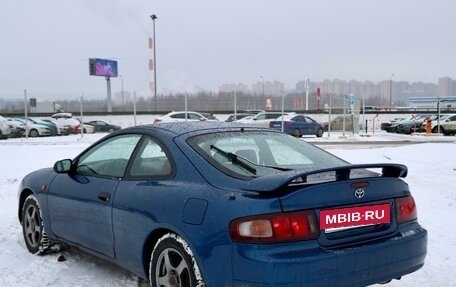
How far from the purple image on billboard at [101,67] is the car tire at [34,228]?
56885 millimetres

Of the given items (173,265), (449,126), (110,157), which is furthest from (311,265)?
(449,126)

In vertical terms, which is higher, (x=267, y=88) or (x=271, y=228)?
(x=267, y=88)

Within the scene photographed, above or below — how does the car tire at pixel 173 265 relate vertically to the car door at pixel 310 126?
above

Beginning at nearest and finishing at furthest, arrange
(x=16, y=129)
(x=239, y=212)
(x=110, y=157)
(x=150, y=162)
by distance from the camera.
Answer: (x=239, y=212)
(x=150, y=162)
(x=110, y=157)
(x=16, y=129)

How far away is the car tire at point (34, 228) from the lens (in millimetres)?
4965

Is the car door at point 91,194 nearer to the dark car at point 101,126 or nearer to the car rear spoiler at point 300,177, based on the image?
the car rear spoiler at point 300,177

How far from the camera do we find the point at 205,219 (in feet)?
10.0

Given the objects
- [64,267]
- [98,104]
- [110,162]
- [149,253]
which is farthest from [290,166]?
[98,104]

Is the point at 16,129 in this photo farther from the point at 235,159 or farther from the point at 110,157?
the point at 235,159

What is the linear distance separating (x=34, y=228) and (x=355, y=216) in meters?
3.53

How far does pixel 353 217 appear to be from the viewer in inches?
123

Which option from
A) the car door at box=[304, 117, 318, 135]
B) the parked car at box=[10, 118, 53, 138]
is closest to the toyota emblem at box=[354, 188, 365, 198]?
the car door at box=[304, 117, 318, 135]

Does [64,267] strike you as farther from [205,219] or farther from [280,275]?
[280,275]

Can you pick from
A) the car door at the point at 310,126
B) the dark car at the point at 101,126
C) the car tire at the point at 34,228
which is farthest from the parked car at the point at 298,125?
the car tire at the point at 34,228
